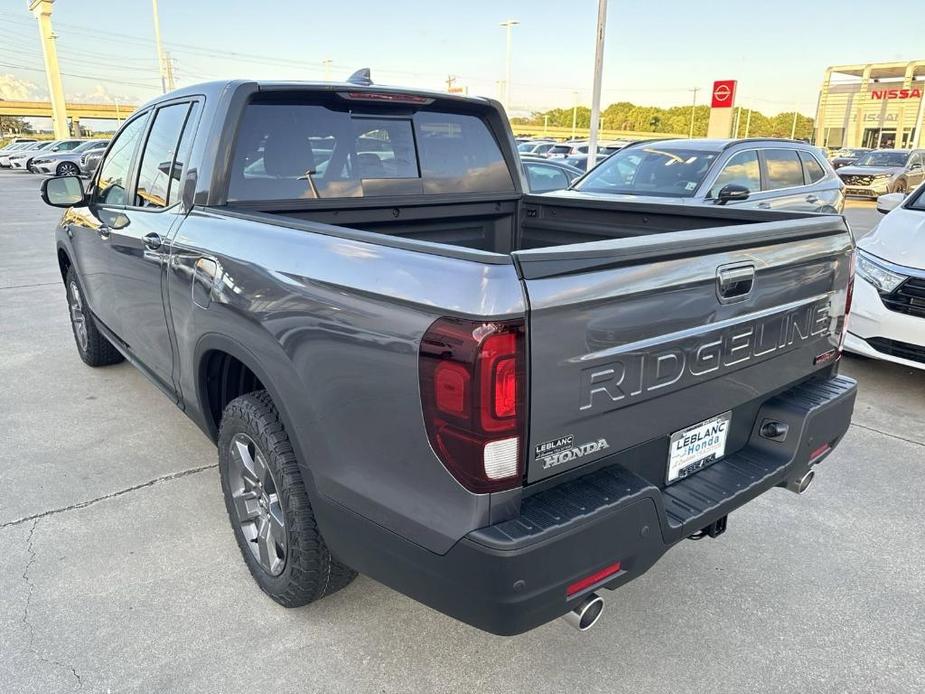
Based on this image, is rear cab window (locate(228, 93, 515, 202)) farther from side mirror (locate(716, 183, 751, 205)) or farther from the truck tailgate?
side mirror (locate(716, 183, 751, 205))

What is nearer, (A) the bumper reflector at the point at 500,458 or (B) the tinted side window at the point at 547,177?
(A) the bumper reflector at the point at 500,458

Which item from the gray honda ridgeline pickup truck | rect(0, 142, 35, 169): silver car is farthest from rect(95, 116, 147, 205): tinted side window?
rect(0, 142, 35, 169): silver car

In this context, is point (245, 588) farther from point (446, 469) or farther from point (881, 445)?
point (881, 445)

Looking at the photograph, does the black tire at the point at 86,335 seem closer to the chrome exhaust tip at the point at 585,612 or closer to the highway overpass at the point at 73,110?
the chrome exhaust tip at the point at 585,612

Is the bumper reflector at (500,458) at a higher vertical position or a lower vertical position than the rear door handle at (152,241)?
lower

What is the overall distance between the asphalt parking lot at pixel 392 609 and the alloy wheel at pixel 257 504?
216 millimetres

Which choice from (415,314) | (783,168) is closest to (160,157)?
(415,314)

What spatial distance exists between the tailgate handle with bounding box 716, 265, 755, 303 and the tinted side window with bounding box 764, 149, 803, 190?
6.50 metres

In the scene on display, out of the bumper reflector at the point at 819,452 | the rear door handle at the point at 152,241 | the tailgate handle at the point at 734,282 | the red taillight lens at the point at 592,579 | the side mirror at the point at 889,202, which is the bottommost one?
the bumper reflector at the point at 819,452

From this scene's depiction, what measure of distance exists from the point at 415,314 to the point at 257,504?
135 centimetres

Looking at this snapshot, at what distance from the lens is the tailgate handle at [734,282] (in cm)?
202

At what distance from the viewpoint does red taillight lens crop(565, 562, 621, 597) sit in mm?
1795

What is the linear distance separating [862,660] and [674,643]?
0.65m

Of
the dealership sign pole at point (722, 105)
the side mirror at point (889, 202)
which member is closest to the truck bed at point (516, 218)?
the side mirror at point (889, 202)
